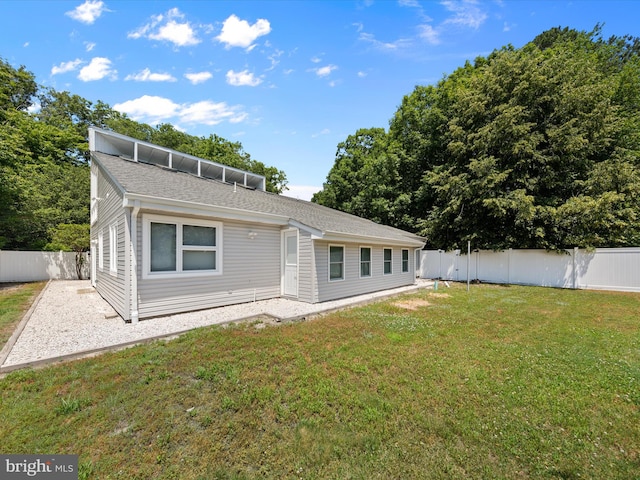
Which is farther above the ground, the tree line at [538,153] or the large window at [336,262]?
the tree line at [538,153]

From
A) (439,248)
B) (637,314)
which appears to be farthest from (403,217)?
(637,314)

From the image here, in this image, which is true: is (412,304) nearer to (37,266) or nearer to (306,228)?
(306,228)

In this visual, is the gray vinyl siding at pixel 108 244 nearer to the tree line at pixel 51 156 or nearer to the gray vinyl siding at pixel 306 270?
the gray vinyl siding at pixel 306 270

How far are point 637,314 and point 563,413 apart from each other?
7.77 meters

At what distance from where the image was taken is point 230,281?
25.9 feet

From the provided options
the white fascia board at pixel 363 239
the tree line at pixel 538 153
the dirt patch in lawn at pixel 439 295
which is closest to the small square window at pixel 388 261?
the white fascia board at pixel 363 239

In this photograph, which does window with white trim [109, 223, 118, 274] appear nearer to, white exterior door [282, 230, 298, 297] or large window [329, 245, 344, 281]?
white exterior door [282, 230, 298, 297]

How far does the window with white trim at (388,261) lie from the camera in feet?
40.2

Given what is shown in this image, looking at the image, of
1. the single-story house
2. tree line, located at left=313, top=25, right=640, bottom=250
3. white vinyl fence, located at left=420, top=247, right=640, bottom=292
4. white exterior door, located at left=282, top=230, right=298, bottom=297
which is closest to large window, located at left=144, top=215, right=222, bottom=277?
the single-story house

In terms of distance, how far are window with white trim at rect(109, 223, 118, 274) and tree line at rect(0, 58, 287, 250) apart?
862cm

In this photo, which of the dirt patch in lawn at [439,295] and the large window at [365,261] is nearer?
the dirt patch in lawn at [439,295]

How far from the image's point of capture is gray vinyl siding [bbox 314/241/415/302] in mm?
8859

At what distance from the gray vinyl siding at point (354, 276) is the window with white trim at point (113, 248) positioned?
18.0 ft

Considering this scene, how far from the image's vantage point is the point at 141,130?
28.6 m
